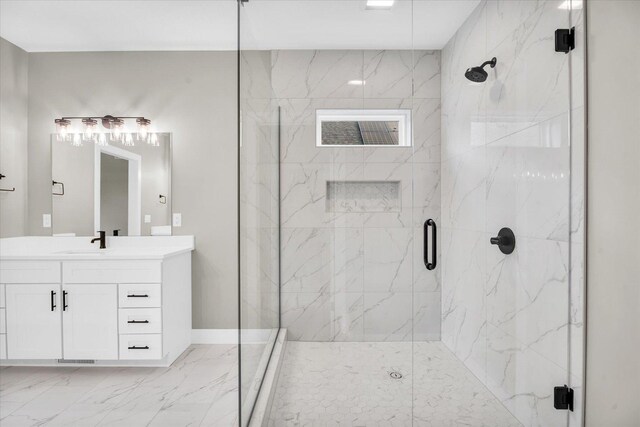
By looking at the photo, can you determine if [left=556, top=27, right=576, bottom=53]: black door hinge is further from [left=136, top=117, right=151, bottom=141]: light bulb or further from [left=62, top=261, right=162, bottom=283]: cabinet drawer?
[left=136, top=117, right=151, bottom=141]: light bulb

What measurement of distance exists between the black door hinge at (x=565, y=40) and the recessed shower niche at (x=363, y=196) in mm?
850

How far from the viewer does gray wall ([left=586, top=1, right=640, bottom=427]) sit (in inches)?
50.4

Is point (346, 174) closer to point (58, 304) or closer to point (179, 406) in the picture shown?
point (179, 406)

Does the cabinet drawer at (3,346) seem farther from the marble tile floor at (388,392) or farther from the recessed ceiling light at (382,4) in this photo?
the recessed ceiling light at (382,4)

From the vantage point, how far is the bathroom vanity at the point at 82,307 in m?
2.58

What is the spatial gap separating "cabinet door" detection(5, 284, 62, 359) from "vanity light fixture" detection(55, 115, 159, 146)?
1.33 metres

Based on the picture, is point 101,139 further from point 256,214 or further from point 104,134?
point 256,214

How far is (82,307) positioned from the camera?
8.46 feet

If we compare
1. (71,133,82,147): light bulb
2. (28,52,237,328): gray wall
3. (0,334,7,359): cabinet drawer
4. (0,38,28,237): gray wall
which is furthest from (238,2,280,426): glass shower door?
(0,38,28,237): gray wall

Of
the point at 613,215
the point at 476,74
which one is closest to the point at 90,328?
the point at 476,74

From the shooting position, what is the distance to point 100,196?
3.16 m

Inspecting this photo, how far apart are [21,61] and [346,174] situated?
332 cm

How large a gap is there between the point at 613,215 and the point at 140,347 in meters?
2.84

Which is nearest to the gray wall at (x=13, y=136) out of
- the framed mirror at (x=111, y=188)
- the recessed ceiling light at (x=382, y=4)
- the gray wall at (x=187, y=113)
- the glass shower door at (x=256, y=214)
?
the gray wall at (x=187, y=113)
